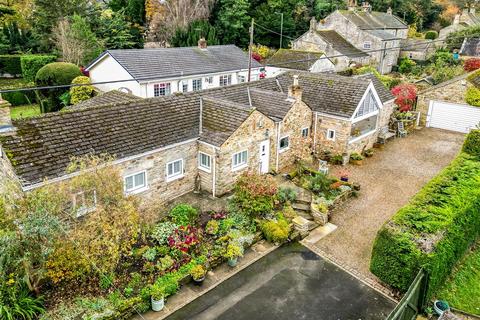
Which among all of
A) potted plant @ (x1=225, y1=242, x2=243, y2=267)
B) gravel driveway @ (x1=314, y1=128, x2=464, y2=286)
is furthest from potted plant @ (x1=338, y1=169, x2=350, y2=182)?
potted plant @ (x1=225, y1=242, x2=243, y2=267)

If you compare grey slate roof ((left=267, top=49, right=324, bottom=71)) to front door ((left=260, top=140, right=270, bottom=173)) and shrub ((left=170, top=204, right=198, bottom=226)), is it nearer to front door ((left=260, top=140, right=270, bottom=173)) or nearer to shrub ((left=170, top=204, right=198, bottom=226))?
front door ((left=260, top=140, right=270, bottom=173))

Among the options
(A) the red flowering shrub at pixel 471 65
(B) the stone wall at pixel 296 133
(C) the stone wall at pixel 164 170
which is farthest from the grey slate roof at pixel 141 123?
(A) the red flowering shrub at pixel 471 65

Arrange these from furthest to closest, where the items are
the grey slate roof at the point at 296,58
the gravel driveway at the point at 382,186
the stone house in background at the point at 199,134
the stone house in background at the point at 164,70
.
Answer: the grey slate roof at the point at 296,58
the stone house in background at the point at 164,70
the gravel driveway at the point at 382,186
the stone house in background at the point at 199,134

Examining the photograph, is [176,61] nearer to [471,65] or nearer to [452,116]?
[452,116]

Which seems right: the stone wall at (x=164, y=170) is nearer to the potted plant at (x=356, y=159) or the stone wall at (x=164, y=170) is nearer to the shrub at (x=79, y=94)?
the potted plant at (x=356, y=159)

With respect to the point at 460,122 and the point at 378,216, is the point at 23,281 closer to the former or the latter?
the point at 378,216

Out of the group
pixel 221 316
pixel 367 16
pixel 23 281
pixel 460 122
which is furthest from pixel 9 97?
pixel 367 16
